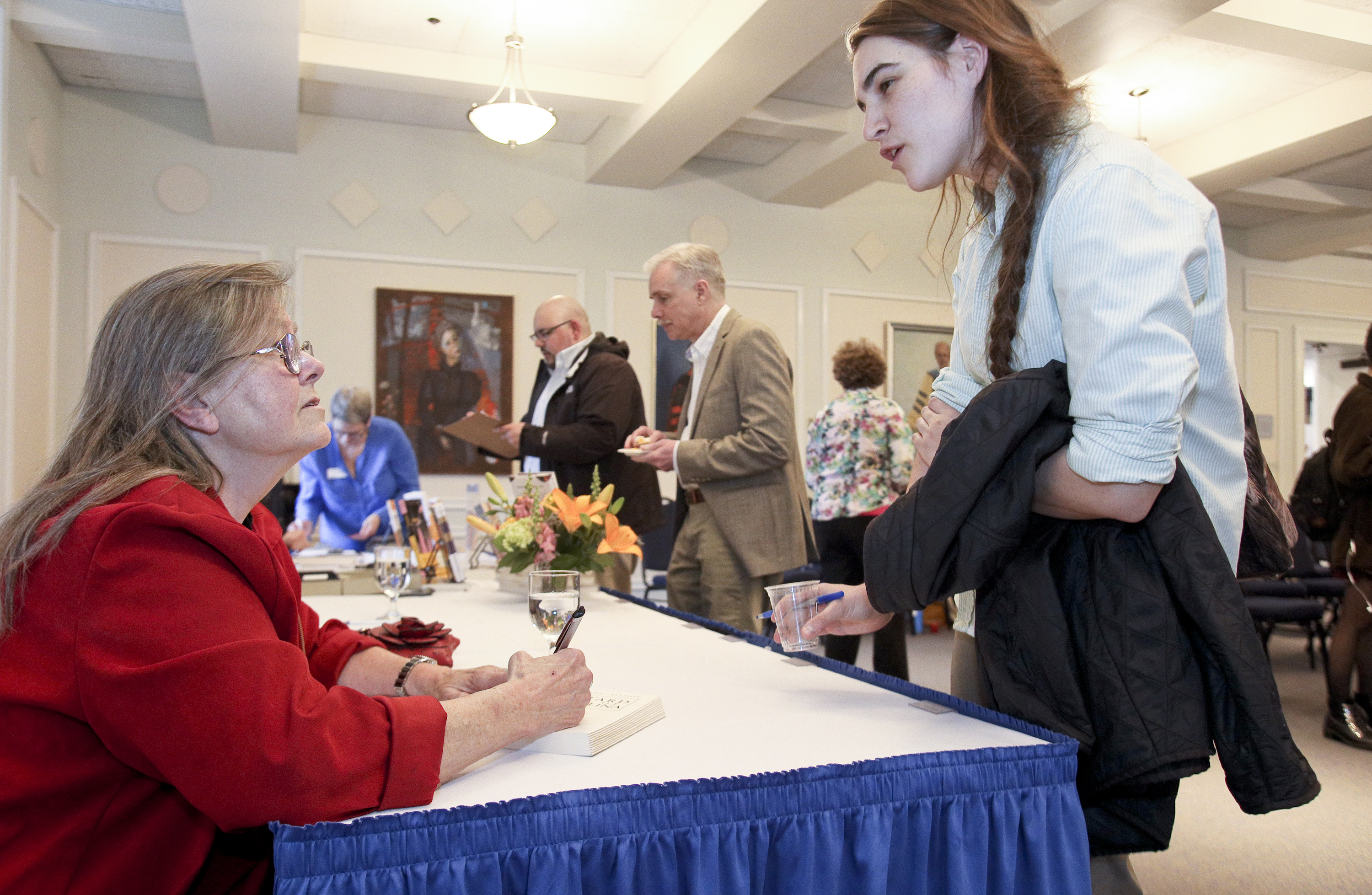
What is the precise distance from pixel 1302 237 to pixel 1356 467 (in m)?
5.91

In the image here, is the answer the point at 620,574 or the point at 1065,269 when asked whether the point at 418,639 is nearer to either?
the point at 1065,269

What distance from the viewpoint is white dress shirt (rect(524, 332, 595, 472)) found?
389 cm

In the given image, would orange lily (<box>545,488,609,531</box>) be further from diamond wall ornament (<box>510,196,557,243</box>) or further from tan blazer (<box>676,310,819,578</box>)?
diamond wall ornament (<box>510,196,557,243</box>)

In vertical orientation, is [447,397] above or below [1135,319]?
above

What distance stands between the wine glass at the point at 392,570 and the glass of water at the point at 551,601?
74 cm

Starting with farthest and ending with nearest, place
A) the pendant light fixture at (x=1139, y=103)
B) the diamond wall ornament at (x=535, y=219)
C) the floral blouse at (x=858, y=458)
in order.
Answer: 1. the diamond wall ornament at (x=535, y=219)
2. the pendant light fixture at (x=1139, y=103)
3. the floral blouse at (x=858, y=458)

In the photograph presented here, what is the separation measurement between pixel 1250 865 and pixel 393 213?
5798mm

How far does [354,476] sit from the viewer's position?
426 centimetres

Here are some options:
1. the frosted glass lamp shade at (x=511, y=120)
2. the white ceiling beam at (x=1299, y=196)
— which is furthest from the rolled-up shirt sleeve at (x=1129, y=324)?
the white ceiling beam at (x=1299, y=196)

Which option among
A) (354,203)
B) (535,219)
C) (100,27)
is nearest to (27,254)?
(100,27)

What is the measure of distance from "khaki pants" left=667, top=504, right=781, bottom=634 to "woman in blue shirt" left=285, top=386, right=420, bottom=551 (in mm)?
1619

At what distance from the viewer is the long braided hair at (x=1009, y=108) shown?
116 cm

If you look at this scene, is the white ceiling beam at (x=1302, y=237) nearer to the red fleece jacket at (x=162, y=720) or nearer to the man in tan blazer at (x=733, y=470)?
the man in tan blazer at (x=733, y=470)

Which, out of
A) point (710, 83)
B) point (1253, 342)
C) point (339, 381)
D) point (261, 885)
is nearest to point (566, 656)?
point (261, 885)
